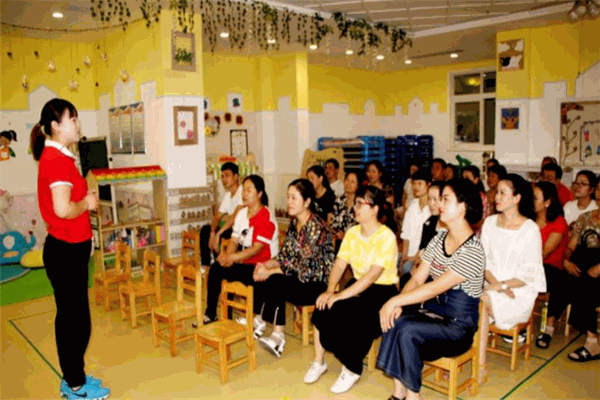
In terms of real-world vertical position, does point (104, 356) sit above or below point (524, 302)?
below

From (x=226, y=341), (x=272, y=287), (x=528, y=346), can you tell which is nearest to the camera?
(x=226, y=341)

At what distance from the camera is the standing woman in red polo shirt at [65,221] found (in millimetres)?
2883

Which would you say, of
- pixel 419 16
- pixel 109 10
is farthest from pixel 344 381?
pixel 419 16

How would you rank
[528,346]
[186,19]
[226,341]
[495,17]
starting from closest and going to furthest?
[226,341] → [528,346] → [186,19] → [495,17]

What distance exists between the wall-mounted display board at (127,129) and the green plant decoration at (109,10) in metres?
1.14

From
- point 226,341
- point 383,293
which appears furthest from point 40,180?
point 383,293

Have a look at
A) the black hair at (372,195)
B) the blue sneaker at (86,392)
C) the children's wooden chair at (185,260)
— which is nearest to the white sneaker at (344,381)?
the black hair at (372,195)

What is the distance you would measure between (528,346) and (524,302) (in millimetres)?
511

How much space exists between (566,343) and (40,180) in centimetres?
401

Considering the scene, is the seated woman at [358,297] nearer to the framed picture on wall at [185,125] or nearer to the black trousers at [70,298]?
the black trousers at [70,298]

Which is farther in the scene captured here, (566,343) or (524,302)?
(566,343)

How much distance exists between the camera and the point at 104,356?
3.96m

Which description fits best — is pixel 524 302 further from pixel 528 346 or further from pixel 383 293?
pixel 383 293

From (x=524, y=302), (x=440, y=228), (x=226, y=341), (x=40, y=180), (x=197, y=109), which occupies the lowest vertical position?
(x=226, y=341)
